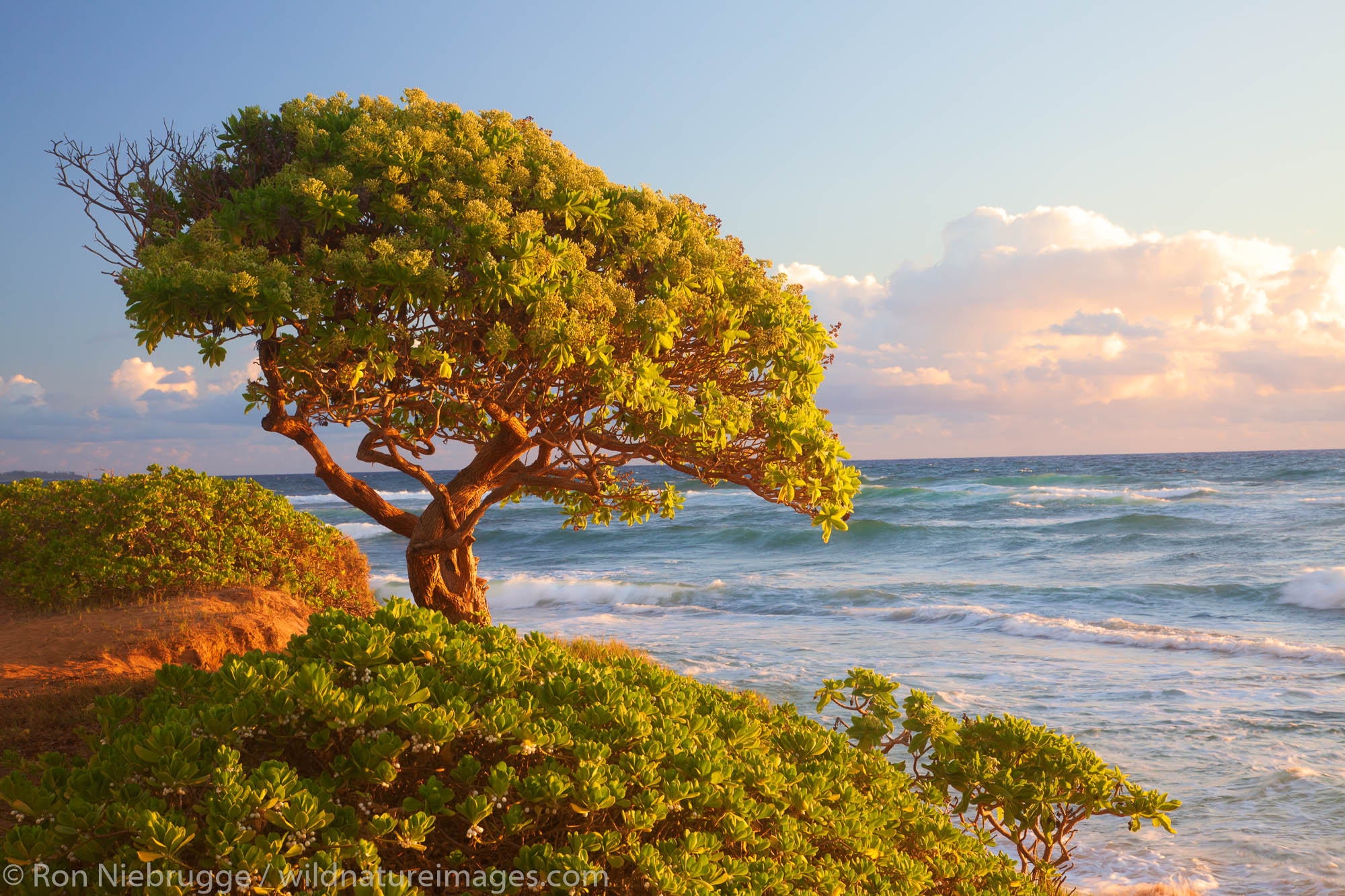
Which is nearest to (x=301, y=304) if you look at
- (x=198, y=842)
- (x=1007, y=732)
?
(x=198, y=842)

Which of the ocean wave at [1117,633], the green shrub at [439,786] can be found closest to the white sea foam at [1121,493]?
the ocean wave at [1117,633]

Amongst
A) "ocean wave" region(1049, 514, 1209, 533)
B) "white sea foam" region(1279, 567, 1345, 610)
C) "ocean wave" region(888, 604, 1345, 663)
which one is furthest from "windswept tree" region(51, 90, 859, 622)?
"ocean wave" region(1049, 514, 1209, 533)

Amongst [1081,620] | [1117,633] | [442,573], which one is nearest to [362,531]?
[1081,620]

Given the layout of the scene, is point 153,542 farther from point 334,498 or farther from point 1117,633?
point 334,498

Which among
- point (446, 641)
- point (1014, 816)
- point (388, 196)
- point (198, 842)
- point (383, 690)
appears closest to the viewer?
point (198, 842)

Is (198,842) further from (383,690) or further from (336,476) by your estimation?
(336,476)

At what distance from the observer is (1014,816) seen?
5586 millimetres

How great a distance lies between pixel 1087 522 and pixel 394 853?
4078cm

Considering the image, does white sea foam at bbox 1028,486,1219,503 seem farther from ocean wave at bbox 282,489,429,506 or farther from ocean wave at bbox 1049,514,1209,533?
ocean wave at bbox 282,489,429,506

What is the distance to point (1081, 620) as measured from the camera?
1952 cm

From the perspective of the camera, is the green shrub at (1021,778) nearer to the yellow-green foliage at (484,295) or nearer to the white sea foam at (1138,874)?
the white sea foam at (1138,874)

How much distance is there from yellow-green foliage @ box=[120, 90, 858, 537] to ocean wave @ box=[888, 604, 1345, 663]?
1256 centimetres

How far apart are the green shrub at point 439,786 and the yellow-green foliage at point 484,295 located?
2.93 m

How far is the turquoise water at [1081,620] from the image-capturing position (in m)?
8.54
